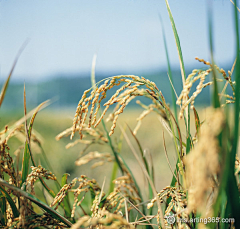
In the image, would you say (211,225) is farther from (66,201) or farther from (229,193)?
(66,201)

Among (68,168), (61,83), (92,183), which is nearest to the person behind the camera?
(92,183)

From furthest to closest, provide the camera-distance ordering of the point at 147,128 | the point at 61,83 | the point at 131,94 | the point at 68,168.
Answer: the point at 61,83, the point at 147,128, the point at 68,168, the point at 131,94

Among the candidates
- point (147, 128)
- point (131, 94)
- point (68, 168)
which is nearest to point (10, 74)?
point (131, 94)

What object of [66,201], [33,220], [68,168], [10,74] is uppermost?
[10,74]

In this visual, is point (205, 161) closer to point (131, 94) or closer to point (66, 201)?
point (131, 94)

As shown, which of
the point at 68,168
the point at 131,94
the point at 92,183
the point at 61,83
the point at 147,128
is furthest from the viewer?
the point at 61,83

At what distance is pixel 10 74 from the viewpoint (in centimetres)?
43

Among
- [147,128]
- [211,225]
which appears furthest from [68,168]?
[211,225]

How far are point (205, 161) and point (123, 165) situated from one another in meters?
0.49

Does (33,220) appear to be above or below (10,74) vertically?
below

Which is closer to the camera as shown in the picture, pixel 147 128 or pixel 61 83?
pixel 147 128

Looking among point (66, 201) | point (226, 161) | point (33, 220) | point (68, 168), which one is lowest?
point (68, 168)

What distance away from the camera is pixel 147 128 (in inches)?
108

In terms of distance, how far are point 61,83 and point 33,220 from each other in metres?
2.89
